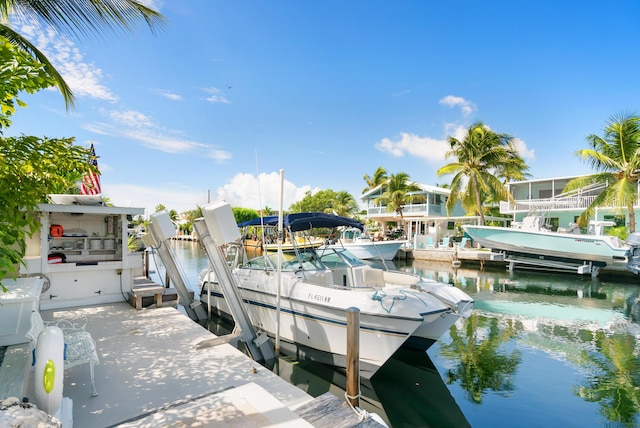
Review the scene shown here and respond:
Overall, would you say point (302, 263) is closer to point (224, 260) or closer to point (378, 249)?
point (224, 260)

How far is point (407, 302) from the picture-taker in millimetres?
5129

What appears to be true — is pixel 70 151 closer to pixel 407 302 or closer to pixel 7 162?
pixel 7 162

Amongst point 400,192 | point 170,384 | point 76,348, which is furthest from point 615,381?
point 400,192

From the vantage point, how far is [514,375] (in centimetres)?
584

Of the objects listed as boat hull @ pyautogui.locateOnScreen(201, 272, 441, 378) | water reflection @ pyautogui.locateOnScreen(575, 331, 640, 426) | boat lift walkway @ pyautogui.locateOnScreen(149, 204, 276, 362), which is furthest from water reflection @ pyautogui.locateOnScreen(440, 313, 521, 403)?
boat lift walkway @ pyautogui.locateOnScreen(149, 204, 276, 362)

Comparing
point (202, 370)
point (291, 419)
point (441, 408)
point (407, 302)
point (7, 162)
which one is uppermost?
point (7, 162)

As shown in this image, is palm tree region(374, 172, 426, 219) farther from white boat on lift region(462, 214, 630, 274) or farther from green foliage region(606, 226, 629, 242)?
green foliage region(606, 226, 629, 242)

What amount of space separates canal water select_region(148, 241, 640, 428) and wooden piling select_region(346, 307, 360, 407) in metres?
1.31

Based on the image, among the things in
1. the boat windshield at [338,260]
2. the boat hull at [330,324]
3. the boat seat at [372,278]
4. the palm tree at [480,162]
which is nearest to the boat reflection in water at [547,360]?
the boat hull at [330,324]

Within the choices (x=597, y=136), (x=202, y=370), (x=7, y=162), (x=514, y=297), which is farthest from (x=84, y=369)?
(x=597, y=136)

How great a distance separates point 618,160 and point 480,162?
25.3 ft

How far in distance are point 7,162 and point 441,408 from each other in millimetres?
5748

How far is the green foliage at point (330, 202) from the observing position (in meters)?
38.7

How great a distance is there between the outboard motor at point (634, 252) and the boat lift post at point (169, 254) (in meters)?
16.7
